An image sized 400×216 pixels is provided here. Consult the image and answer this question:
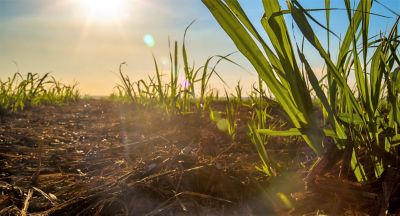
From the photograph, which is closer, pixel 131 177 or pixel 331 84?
pixel 331 84

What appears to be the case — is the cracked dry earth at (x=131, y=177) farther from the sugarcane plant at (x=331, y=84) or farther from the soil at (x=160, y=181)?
the sugarcane plant at (x=331, y=84)

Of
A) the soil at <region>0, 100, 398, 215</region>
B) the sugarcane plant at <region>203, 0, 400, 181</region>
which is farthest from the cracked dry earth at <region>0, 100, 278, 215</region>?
the sugarcane plant at <region>203, 0, 400, 181</region>

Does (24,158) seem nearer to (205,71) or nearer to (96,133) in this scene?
(96,133)

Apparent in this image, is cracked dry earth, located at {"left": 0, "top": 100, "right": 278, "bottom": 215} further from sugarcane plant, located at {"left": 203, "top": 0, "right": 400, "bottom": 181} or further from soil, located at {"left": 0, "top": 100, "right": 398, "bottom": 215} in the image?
sugarcane plant, located at {"left": 203, "top": 0, "right": 400, "bottom": 181}

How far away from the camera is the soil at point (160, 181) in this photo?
104 centimetres

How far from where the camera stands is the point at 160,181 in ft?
4.00

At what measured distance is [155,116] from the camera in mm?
3201

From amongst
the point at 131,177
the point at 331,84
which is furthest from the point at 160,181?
the point at 331,84

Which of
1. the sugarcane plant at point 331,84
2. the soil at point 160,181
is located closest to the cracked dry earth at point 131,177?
the soil at point 160,181

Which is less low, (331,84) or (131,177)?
(331,84)

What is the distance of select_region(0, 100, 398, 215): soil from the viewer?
40.8 inches

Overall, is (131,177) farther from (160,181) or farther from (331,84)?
(331,84)

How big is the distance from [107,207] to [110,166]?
51 cm

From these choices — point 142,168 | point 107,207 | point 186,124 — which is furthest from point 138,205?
point 186,124
